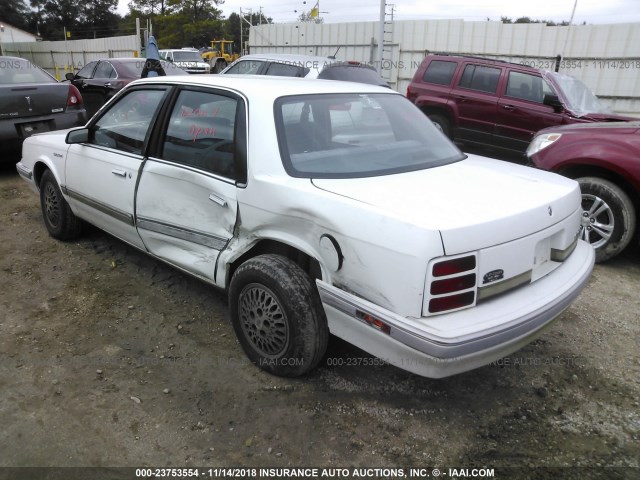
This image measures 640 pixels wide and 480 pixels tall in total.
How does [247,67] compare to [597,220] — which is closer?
[597,220]

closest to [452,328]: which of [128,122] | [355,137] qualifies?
[355,137]

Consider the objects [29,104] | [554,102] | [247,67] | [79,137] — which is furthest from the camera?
[247,67]

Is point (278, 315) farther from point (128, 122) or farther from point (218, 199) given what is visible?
point (128, 122)

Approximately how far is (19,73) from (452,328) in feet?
24.9

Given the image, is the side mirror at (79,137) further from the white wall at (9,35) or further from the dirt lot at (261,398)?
Result: the white wall at (9,35)

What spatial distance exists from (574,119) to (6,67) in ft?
27.3

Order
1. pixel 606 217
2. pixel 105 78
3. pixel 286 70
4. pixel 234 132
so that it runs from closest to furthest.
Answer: pixel 234 132
pixel 606 217
pixel 286 70
pixel 105 78

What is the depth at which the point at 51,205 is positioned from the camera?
186 inches

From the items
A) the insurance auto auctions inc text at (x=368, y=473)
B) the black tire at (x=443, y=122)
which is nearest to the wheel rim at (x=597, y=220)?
the insurance auto auctions inc text at (x=368, y=473)

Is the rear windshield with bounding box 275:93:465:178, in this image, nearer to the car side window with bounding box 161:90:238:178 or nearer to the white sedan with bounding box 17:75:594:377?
the white sedan with bounding box 17:75:594:377

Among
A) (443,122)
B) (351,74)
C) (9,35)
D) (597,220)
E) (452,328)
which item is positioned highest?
(9,35)

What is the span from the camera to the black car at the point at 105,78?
1062cm

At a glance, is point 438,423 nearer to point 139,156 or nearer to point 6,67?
point 139,156

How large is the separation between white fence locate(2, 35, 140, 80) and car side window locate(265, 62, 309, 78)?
14186 mm
